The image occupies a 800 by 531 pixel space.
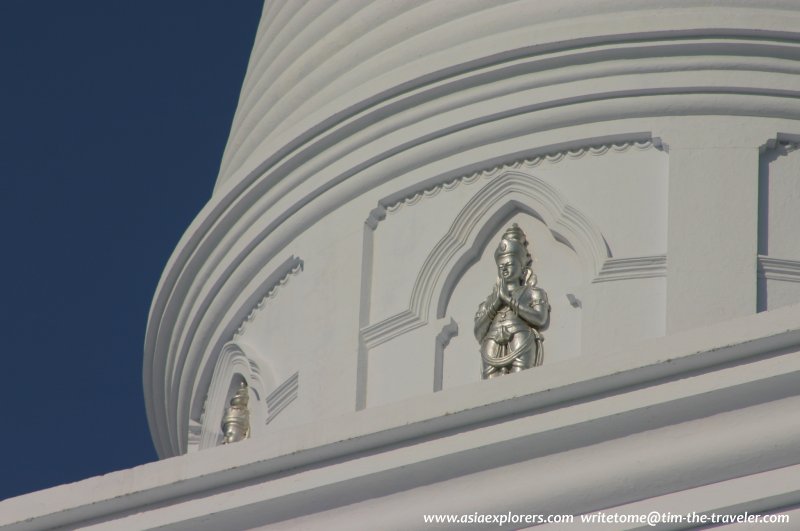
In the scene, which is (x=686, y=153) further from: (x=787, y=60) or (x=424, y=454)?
(x=424, y=454)

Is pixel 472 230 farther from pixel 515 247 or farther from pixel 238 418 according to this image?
pixel 238 418

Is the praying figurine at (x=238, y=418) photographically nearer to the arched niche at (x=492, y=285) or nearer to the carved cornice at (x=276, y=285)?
the carved cornice at (x=276, y=285)

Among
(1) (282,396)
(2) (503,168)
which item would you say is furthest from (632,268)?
(1) (282,396)

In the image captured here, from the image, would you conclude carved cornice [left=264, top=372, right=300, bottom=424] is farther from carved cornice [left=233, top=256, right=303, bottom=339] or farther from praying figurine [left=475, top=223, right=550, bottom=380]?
praying figurine [left=475, top=223, right=550, bottom=380]

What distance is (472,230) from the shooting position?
883 inches

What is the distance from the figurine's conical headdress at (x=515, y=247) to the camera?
72.5ft

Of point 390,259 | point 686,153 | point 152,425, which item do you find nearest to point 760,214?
point 686,153

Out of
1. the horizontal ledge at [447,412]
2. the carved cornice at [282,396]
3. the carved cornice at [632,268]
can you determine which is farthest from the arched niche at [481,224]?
the horizontal ledge at [447,412]

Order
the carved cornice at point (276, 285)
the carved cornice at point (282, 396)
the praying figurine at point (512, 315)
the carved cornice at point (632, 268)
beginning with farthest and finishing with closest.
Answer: the carved cornice at point (276, 285) → the carved cornice at point (282, 396) → the carved cornice at point (632, 268) → the praying figurine at point (512, 315)

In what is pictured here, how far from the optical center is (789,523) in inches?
548

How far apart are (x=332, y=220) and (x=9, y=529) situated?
7951 millimetres

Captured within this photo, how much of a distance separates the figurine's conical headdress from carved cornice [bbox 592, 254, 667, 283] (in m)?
0.67

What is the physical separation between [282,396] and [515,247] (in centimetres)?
242

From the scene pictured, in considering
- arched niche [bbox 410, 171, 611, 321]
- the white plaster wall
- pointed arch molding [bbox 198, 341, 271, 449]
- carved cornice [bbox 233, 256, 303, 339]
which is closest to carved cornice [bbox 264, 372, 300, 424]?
the white plaster wall
